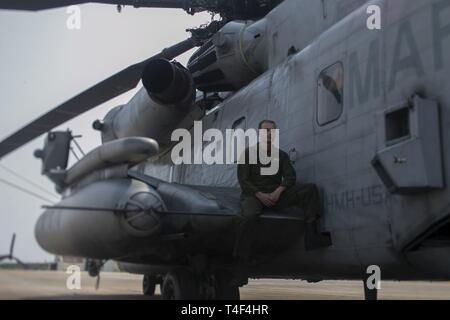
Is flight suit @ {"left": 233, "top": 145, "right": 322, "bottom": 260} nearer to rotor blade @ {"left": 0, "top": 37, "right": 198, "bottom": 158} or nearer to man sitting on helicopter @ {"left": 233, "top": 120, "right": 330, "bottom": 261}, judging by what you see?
man sitting on helicopter @ {"left": 233, "top": 120, "right": 330, "bottom": 261}

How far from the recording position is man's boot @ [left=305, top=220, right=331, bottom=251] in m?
3.52

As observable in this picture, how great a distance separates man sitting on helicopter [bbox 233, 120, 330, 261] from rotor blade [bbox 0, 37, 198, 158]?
4.76 feet

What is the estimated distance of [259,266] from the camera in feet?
14.4

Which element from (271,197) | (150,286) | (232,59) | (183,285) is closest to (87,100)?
(232,59)

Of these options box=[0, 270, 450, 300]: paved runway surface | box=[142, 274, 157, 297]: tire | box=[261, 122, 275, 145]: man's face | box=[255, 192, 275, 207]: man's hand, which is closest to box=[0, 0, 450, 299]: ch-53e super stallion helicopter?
box=[255, 192, 275, 207]: man's hand

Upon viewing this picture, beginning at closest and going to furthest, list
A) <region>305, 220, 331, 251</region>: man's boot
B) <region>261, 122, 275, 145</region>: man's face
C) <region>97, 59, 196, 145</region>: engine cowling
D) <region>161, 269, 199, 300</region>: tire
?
<region>305, 220, 331, 251</region>: man's boot
<region>261, 122, 275, 145</region>: man's face
<region>161, 269, 199, 300</region>: tire
<region>97, 59, 196, 145</region>: engine cowling

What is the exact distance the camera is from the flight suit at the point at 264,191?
3.55m

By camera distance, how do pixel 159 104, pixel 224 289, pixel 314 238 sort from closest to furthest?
pixel 314 238 < pixel 224 289 < pixel 159 104

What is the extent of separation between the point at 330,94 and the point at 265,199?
92 cm

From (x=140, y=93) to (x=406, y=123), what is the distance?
382 cm

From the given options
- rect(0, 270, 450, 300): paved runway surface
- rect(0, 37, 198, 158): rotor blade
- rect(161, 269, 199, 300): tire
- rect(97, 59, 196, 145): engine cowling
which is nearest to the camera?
rect(0, 37, 198, 158): rotor blade

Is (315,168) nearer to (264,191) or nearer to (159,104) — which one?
(264,191)

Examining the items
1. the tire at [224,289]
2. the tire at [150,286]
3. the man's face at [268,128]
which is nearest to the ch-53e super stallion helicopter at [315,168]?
the tire at [224,289]

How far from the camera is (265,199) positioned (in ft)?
11.8
